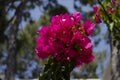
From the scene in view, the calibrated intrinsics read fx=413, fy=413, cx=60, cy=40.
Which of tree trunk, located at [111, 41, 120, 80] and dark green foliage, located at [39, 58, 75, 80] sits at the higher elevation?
tree trunk, located at [111, 41, 120, 80]

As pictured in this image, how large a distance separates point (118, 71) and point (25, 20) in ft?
45.8

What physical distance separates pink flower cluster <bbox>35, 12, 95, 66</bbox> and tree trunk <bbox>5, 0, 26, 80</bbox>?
15.9 metres

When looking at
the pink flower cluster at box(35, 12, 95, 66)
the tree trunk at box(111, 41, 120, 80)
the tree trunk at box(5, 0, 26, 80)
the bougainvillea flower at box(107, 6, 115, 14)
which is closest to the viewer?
the pink flower cluster at box(35, 12, 95, 66)

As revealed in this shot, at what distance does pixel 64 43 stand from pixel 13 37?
1736 cm

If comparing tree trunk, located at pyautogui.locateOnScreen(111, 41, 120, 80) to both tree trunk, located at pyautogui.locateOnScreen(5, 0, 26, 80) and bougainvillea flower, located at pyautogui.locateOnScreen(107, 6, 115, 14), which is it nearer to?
bougainvillea flower, located at pyautogui.locateOnScreen(107, 6, 115, 14)

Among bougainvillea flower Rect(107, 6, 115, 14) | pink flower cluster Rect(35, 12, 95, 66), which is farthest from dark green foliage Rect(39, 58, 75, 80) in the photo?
bougainvillea flower Rect(107, 6, 115, 14)

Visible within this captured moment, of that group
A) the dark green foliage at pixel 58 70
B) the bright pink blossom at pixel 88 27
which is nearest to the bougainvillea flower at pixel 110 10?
the bright pink blossom at pixel 88 27

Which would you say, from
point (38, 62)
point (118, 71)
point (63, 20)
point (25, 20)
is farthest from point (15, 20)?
point (63, 20)

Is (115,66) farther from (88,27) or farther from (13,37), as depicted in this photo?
(13,37)

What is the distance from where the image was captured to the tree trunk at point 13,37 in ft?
62.2

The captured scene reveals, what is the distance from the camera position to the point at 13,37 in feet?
66.1

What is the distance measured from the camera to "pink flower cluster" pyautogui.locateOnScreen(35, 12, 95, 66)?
115 inches

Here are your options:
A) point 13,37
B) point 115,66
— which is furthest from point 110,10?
point 13,37

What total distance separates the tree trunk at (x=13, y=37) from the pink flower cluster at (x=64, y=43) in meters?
15.9
